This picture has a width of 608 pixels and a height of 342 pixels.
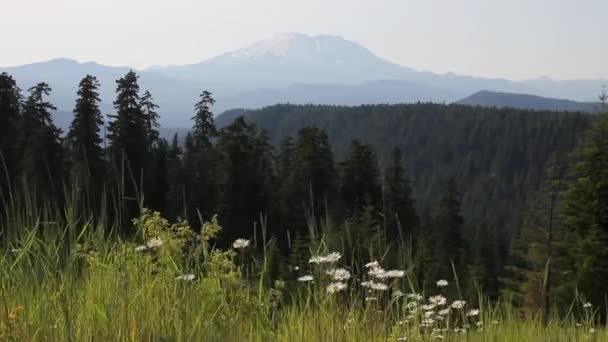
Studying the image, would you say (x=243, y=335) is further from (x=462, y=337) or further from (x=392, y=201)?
(x=392, y=201)

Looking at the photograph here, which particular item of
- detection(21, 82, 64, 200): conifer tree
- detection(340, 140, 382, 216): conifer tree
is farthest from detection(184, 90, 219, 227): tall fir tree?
detection(21, 82, 64, 200): conifer tree

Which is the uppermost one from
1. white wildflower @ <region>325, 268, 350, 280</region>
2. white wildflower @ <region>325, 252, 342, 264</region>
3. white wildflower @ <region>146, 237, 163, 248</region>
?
white wildflower @ <region>146, 237, 163, 248</region>

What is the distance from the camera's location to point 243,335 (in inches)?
116

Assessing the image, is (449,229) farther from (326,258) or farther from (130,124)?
(326,258)

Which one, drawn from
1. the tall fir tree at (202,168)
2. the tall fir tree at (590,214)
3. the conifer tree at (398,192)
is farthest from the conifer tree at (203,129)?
the tall fir tree at (590,214)

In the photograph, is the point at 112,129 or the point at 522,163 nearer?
the point at 112,129

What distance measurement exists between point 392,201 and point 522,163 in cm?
14823

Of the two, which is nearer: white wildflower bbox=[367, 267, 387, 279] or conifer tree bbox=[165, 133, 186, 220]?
white wildflower bbox=[367, 267, 387, 279]

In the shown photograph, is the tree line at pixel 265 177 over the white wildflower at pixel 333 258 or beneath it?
beneath

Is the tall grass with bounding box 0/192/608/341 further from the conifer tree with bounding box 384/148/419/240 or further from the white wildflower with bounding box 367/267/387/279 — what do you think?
the conifer tree with bounding box 384/148/419/240

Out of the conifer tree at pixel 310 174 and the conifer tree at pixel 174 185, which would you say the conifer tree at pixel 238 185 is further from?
the conifer tree at pixel 174 185

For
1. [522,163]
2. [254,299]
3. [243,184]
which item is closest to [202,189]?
[243,184]

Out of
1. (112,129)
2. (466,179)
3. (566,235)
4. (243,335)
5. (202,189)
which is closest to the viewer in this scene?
(243,335)

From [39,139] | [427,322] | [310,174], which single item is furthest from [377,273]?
[310,174]
